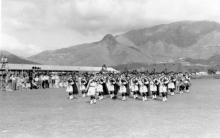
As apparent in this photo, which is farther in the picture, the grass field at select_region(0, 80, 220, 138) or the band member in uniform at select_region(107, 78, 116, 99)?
the band member in uniform at select_region(107, 78, 116, 99)

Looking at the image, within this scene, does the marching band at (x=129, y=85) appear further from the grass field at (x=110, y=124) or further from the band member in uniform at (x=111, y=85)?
the grass field at (x=110, y=124)

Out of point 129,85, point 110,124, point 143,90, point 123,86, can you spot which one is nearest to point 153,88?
point 143,90

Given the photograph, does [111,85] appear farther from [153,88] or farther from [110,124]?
[110,124]

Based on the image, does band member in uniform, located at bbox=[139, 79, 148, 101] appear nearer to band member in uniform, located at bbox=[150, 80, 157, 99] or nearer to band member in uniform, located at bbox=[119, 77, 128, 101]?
band member in uniform, located at bbox=[150, 80, 157, 99]

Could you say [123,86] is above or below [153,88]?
above

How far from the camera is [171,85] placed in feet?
83.8

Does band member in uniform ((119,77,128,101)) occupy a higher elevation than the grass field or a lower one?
higher

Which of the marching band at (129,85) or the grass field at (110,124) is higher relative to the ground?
the marching band at (129,85)

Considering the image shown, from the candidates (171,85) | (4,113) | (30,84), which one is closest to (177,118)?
(4,113)

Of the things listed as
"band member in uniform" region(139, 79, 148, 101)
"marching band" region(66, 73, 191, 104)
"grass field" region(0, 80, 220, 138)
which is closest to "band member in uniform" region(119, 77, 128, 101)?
"marching band" region(66, 73, 191, 104)

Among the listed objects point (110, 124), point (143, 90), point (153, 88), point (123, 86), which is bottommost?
point (110, 124)

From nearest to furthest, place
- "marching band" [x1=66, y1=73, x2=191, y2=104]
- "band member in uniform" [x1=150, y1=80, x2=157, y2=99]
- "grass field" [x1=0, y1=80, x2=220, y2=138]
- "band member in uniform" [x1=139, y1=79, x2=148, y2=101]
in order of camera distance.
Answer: "grass field" [x1=0, y1=80, x2=220, y2=138], "band member in uniform" [x1=139, y1=79, x2=148, y2=101], "marching band" [x1=66, y1=73, x2=191, y2=104], "band member in uniform" [x1=150, y1=80, x2=157, y2=99]

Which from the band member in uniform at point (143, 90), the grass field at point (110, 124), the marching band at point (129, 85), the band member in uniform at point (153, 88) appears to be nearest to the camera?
the grass field at point (110, 124)

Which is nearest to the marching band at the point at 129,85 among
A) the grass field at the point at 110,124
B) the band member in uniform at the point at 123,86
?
the band member in uniform at the point at 123,86
